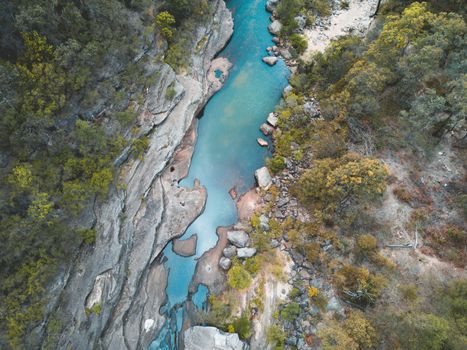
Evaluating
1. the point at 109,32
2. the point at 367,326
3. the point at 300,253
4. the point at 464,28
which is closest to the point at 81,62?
the point at 109,32

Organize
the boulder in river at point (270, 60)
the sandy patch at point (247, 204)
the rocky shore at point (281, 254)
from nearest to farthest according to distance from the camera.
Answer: the rocky shore at point (281, 254), the sandy patch at point (247, 204), the boulder in river at point (270, 60)

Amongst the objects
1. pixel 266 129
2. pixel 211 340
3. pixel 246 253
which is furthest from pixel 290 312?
pixel 266 129

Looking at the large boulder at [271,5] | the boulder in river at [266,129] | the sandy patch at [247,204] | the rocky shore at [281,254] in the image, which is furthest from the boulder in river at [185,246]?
the large boulder at [271,5]

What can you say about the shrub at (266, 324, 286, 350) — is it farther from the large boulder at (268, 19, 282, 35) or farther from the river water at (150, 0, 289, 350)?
the large boulder at (268, 19, 282, 35)

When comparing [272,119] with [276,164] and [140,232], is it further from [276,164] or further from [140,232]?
[140,232]

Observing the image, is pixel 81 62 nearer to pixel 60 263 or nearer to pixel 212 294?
pixel 60 263

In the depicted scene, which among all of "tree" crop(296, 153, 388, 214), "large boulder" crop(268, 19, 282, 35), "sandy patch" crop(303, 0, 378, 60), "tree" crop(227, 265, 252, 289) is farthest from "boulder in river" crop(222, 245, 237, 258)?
"large boulder" crop(268, 19, 282, 35)

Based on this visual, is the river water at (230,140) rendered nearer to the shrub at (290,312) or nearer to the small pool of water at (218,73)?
the small pool of water at (218,73)
